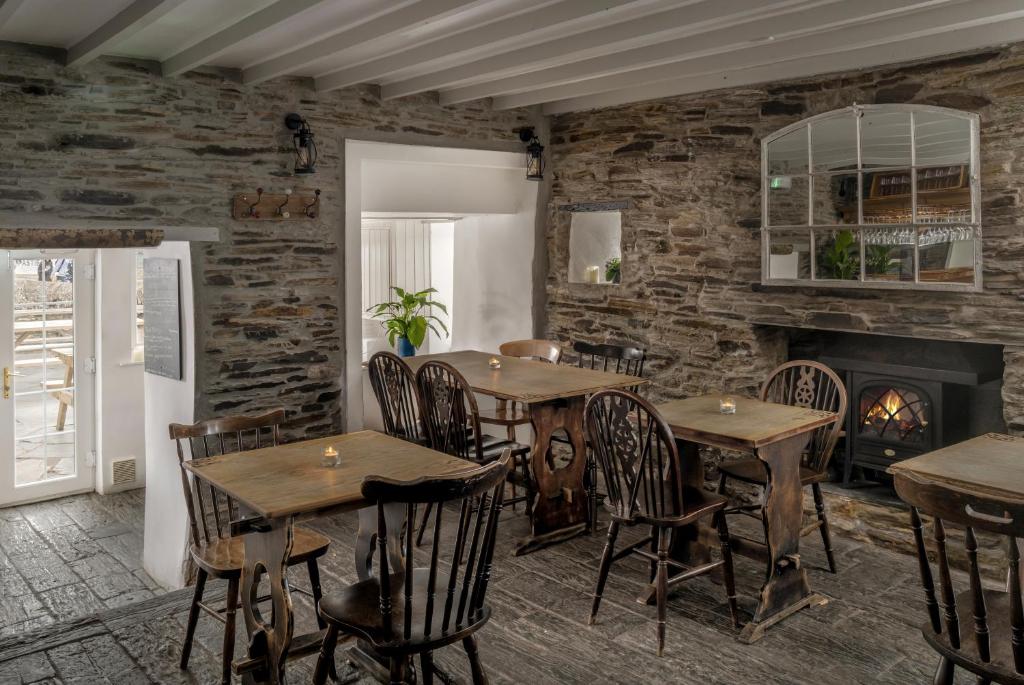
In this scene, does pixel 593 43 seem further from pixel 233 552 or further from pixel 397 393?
pixel 233 552

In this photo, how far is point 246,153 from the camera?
4.71m

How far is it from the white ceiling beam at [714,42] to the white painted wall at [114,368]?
10.6 ft

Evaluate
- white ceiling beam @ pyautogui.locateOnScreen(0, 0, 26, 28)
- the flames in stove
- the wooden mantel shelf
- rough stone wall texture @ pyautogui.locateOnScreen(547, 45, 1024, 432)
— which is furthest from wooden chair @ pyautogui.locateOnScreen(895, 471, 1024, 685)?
the wooden mantel shelf

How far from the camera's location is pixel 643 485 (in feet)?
10.9

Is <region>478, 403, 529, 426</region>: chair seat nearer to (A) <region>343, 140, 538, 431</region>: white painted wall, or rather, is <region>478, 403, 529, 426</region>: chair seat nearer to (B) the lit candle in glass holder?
(A) <region>343, 140, 538, 431</region>: white painted wall

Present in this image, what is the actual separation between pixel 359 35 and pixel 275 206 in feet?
4.57

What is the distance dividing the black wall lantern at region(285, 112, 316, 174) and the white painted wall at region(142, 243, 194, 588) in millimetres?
784

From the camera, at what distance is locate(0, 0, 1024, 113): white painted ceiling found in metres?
3.41

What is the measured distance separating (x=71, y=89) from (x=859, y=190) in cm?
394

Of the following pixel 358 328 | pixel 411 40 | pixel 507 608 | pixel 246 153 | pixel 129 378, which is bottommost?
pixel 507 608

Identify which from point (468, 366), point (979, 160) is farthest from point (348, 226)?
point (979, 160)

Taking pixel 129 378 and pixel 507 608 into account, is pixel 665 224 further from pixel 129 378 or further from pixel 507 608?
pixel 129 378

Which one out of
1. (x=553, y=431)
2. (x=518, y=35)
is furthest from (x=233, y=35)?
(x=553, y=431)

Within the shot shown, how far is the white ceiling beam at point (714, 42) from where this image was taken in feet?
11.3
